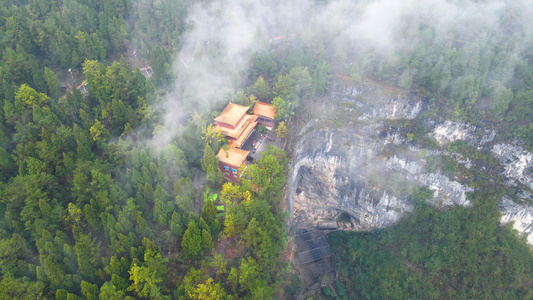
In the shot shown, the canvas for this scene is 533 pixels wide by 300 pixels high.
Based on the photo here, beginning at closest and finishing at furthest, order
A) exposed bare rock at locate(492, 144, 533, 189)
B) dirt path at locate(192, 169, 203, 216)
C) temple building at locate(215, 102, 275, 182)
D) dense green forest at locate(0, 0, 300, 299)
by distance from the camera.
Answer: dense green forest at locate(0, 0, 300, 299) < dirt path at locate(192, 169, 203, 216) < temple building at locate(215, 102, 275, 182) < exposed bare rock at locate(492, 144, 533, 189)

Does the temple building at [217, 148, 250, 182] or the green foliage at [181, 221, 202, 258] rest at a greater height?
the temple building at [217, 148, 250, 182]

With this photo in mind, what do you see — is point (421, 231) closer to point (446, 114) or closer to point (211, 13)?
point (446, 114)

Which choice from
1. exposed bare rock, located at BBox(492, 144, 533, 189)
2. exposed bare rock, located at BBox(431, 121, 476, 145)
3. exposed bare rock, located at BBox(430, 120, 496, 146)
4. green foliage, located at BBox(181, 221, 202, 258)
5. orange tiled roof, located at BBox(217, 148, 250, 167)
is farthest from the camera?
exposed bare rock, located at BBox(431, 121, 476, 145)

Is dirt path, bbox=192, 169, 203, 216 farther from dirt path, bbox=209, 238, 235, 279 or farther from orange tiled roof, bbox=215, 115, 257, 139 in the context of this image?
orange tiled roof, bbox=215, 115, 257, 139

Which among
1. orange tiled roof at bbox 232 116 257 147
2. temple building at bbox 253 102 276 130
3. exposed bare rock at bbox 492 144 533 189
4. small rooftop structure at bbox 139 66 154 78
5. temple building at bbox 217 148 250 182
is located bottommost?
exposed bare rock at bbox 492 144 533 189

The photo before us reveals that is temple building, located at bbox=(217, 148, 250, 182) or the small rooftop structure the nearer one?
temple building, located at bbox=(217, 148, 250, 182)

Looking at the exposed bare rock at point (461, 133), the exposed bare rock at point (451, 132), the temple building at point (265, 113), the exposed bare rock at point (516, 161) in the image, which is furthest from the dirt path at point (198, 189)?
the exposed bare rock at point (516, 161)

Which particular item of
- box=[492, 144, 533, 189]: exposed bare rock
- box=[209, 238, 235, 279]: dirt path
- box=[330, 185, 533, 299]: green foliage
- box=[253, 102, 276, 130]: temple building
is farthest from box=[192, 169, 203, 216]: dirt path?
box=[492, 144, 533, 189]: exposed bare rock
